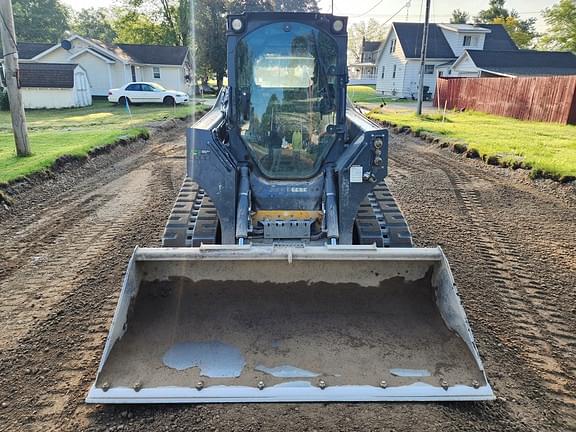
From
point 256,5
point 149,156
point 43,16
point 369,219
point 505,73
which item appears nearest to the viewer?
point 369,219

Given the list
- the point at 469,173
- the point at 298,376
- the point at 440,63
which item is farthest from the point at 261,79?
the point at 440,63

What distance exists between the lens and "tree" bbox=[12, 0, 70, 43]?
175ft

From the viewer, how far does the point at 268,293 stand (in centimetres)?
363

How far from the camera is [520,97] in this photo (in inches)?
763

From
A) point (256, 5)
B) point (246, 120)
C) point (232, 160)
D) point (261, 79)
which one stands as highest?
point (256, 5)

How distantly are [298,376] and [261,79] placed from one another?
3.08 metres

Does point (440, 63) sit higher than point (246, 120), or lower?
higher

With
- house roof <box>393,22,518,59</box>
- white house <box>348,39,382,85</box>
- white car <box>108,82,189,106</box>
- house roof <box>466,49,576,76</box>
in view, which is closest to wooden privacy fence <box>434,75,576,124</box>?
house roof <box>466,49,576,76</box>

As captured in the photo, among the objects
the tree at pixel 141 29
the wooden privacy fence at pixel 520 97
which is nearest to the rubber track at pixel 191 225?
the wooden privacy fence at pixel 520 97

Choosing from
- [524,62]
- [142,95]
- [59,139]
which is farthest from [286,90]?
[524,62]

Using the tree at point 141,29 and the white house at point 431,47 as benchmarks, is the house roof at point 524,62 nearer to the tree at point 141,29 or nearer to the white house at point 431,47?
the white house at point 431,47

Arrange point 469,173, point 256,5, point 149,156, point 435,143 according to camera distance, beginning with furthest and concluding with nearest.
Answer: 1. point 256,5
2. point 435,143
3. point 149,156
4. point 469,173

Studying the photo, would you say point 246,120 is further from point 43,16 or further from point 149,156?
point 43,16

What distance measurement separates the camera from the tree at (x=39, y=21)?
175 ft
